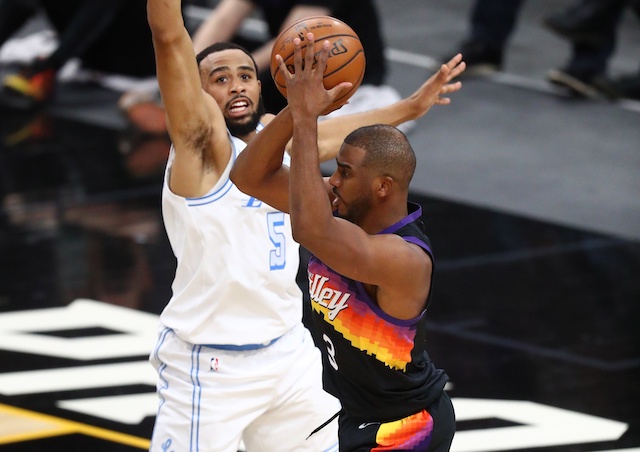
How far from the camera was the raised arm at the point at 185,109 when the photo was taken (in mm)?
4109

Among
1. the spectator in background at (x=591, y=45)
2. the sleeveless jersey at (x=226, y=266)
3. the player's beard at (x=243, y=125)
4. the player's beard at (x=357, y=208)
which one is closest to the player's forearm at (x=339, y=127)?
the player's beard at (x=243, y=125)

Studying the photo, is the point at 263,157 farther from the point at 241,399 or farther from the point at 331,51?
the point at 241,399

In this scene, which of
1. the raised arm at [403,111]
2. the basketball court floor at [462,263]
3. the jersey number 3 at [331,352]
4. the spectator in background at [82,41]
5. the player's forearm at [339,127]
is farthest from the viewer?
the spectator in background at [82,41]

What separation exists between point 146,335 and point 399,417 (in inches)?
113

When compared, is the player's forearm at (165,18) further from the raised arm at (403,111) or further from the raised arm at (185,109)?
the raised arm at (403,111)

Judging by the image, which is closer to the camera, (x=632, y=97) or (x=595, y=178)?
(x=595, y=178)

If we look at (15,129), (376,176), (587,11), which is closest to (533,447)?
(376,176)

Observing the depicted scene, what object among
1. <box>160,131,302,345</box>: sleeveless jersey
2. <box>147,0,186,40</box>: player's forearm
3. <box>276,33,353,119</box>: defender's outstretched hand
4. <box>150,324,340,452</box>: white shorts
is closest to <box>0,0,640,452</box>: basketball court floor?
<box>150,324,340,452</box>: white shorts

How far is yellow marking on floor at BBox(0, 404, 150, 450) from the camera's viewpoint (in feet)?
18.1

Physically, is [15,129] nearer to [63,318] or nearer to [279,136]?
[63,318]

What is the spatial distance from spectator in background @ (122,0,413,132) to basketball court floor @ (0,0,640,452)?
43 centimetres

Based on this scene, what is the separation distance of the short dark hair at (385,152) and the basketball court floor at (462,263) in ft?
7.34

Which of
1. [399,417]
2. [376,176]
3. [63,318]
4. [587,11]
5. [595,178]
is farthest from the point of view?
[587,11]

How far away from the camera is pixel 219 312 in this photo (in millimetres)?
4336
